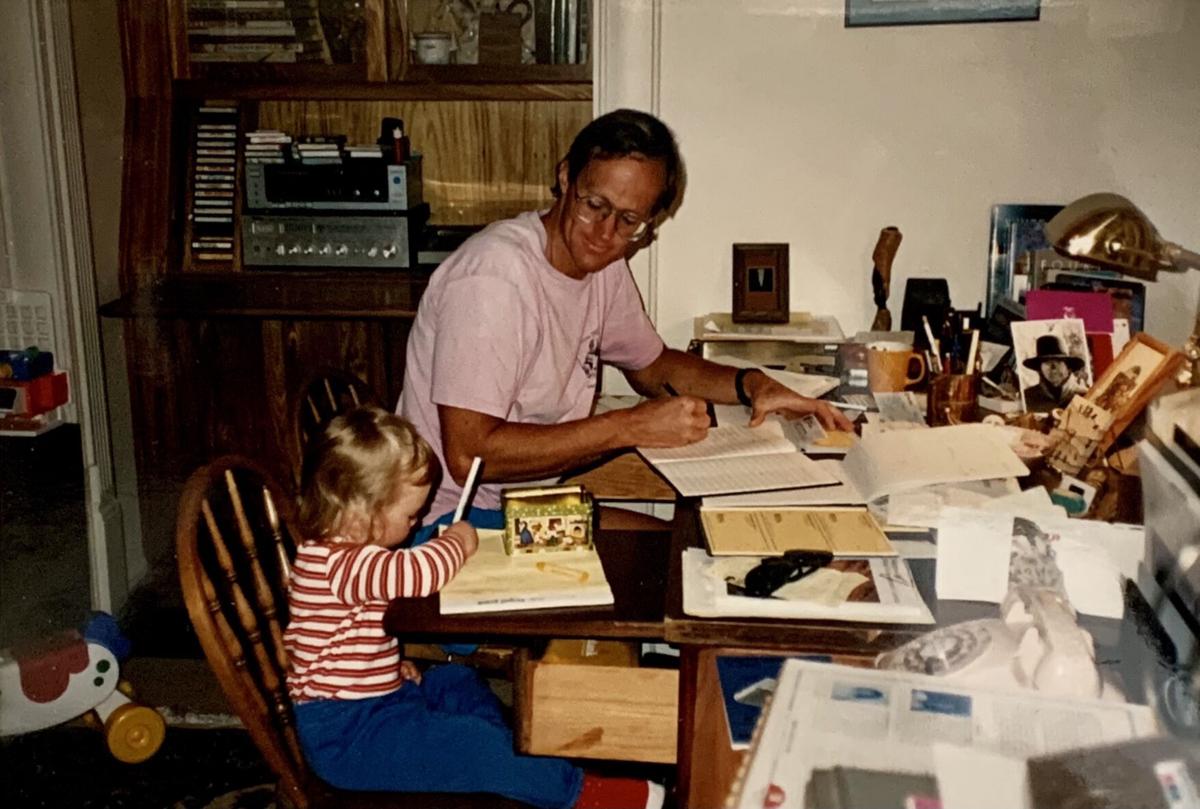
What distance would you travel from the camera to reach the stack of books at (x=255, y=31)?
2.91 meters

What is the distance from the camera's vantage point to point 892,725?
3.09 ft

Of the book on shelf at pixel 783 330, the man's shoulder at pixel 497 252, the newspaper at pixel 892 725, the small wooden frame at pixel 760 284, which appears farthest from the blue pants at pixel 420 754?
the small wooden frame at pixel 760 284

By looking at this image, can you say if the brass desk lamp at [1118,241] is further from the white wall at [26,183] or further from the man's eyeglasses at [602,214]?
the white wall at [26,183]

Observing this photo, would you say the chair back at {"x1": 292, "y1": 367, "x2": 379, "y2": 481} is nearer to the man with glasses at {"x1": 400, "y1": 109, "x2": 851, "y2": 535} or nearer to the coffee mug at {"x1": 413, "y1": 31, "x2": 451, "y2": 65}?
the man with glasses at {"x1": 400, "y1": 109, "x2": 851, "y2": 535}

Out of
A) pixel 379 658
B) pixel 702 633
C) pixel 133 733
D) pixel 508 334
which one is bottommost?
pixel 133 733

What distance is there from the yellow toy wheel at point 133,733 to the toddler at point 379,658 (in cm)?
89

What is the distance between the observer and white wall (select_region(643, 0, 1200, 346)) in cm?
239

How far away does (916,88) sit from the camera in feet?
8.06

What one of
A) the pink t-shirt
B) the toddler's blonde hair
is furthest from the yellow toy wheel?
the toddler's blonde hair

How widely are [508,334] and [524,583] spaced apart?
56 cm

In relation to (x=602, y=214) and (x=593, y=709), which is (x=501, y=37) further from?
(x=593, y=709)

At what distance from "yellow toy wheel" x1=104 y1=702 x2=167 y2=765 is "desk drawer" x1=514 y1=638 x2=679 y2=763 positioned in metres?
1.25

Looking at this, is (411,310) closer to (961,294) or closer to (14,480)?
(14,480)

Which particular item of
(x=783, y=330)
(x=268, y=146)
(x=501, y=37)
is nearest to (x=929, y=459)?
(x=783, y=330)
